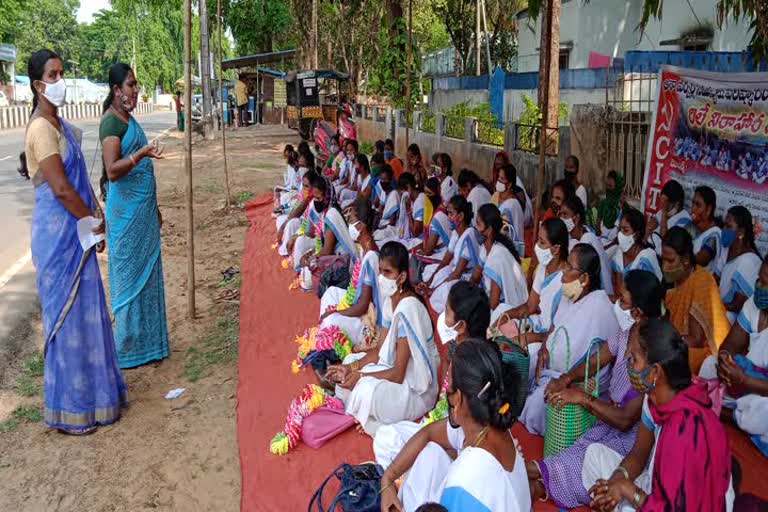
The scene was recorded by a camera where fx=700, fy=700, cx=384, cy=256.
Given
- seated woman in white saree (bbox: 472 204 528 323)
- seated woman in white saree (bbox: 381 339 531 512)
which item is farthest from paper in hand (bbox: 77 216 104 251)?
seated woman in white saree (bbox: 381 339 531 512)

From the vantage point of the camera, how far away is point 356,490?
308 cm

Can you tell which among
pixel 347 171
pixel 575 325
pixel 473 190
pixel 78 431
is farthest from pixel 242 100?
pixel 575 325

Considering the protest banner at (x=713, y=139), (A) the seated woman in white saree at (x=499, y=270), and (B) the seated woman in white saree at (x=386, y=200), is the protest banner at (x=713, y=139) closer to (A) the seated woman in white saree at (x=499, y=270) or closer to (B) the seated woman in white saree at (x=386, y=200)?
(A) the seated woman in white saree at (x=499, y=270)

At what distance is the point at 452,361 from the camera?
2441 millimetres

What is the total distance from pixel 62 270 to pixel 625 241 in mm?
3992

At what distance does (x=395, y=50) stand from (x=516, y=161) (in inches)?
237

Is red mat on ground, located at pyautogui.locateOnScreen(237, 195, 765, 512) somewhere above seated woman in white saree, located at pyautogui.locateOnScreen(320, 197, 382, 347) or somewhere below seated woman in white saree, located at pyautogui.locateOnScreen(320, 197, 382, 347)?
below

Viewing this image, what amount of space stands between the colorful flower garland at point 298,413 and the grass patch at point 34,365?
7.64 feet

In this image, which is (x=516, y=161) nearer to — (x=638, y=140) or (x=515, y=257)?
(x=638, y=140)

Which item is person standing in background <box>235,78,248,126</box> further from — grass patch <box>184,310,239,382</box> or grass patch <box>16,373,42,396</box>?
Result: grass patch <box>16,373,42,396</box>

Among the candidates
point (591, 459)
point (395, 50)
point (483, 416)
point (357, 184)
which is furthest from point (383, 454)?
point (395, 50)

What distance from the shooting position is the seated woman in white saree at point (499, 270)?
489 centimetres

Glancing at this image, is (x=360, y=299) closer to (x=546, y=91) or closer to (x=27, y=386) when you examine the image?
(x=546, y=91)

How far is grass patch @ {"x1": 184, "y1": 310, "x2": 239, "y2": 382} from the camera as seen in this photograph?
5.09 m
